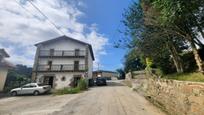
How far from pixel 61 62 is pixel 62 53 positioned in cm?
172

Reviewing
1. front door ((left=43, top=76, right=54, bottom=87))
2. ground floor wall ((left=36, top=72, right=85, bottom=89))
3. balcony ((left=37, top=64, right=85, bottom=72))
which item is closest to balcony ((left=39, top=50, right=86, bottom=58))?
balcony ((left=37, top=64, right=85, bottom=72))

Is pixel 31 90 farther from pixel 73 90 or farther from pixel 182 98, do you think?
pixel 182 98

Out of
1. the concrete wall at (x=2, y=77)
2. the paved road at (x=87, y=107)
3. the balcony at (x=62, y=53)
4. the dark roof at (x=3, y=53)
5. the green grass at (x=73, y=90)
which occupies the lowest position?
the paved road at (x=87, y=107)

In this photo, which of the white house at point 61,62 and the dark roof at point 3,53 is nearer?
the dark roof at point 3,53

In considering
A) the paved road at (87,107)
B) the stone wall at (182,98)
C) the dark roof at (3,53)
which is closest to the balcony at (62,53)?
the dark roof at (3,53)

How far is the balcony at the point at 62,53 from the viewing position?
3297 cm

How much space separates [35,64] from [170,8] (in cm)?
2831

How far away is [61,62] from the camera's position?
1291 inches

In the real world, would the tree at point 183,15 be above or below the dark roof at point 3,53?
below

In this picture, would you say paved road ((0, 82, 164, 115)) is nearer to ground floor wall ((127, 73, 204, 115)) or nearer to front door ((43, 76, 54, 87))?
ground floor wall ((127, 73, 204, 115))

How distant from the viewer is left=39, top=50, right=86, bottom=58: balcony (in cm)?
3297

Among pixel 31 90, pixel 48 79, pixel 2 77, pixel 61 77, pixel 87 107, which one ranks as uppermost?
pixel 61 77

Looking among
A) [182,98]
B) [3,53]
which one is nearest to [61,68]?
[3,53]

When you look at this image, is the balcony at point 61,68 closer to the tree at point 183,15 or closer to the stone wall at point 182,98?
the tree at point 183,15
